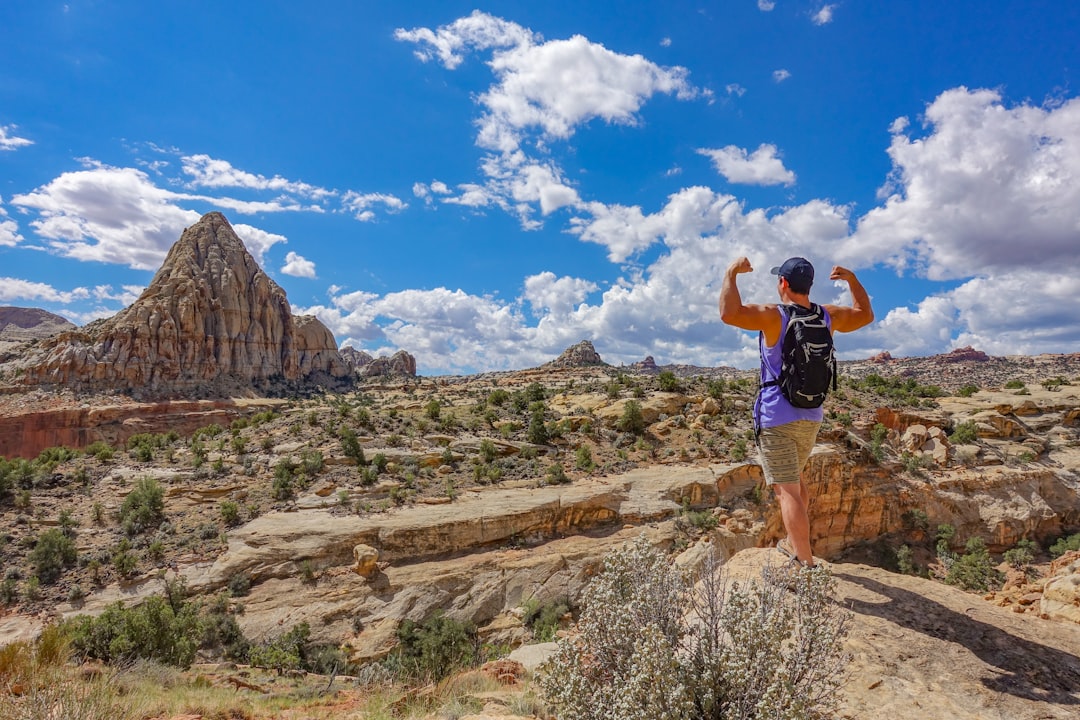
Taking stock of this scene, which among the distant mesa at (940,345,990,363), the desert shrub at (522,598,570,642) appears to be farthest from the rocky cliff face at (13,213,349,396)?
the distant mesa at (940,345,990,363)

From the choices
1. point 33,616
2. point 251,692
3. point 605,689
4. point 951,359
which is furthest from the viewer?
point 951,359

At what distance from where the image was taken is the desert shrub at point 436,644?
11.1m

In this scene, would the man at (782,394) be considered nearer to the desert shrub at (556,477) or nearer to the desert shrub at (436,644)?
the desert shrub at (436,644)

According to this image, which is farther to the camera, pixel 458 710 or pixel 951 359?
pixel 951 359

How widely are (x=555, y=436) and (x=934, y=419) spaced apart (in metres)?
20.8

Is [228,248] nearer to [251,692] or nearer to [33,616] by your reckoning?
[33,616]

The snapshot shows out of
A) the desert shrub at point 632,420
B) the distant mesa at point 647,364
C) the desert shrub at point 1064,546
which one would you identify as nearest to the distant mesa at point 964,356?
the distant mesa at point 647,364

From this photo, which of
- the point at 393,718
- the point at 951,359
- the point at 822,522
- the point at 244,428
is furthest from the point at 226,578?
the point at 951,359

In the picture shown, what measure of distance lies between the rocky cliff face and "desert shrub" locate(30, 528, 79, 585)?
161 ft

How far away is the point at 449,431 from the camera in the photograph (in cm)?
2153

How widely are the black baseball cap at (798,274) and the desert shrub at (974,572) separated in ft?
59.6

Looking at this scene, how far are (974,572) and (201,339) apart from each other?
2780 inches

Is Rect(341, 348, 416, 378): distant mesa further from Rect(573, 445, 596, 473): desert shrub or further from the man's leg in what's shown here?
the man's leg

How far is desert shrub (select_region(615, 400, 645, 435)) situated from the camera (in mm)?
21359
